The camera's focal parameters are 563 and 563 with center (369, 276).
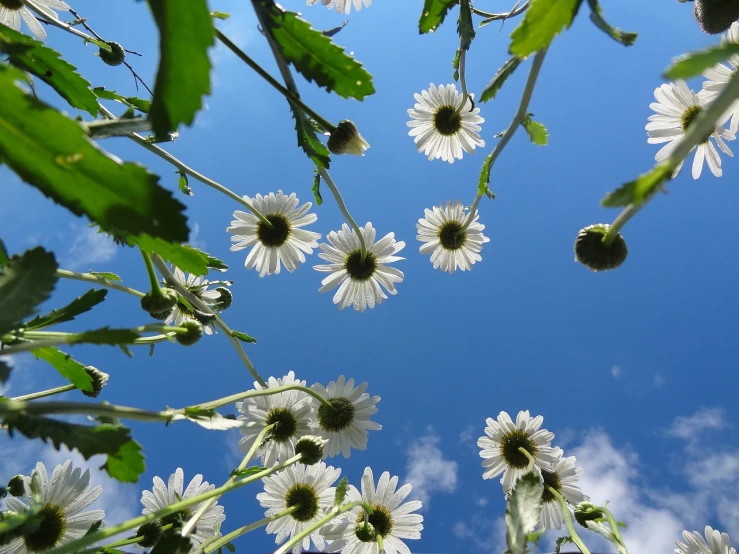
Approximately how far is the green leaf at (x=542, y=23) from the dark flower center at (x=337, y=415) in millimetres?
1273

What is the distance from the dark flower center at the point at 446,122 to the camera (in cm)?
236

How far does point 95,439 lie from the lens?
2.42 ft

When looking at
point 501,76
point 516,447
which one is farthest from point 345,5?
point 516,447

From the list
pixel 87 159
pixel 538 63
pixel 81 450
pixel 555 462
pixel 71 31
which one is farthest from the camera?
pixel 555 462

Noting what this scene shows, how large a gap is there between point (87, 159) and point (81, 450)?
0.38 meters

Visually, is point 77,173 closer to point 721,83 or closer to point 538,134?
point 538,134

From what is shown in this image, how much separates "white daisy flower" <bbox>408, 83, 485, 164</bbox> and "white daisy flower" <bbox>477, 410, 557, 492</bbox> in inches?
41.1

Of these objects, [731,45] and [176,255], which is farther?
[176,255]

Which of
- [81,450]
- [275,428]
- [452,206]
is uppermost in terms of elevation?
[452,206]

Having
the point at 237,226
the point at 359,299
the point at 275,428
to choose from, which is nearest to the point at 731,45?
the point at 275,428

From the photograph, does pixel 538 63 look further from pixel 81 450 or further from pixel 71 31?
pixel 71 31

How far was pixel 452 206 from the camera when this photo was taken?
2359mm

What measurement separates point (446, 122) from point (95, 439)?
1.99m

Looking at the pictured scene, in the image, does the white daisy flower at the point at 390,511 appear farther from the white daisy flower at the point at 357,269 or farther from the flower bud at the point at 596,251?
the flower bud at the point at 596,251
